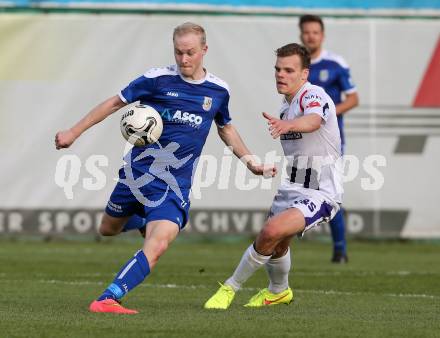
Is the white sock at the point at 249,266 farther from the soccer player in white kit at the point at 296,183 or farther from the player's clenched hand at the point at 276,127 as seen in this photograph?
the player's clenched hand at the point at 276,127

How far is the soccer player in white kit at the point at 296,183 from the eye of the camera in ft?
28.9

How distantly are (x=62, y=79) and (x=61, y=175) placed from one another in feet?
4.52

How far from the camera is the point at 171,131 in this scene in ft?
29.6

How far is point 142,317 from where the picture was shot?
8.06 m

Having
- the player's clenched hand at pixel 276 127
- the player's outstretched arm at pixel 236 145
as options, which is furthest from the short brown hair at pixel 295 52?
the player's clenched hand at pixel 276 127

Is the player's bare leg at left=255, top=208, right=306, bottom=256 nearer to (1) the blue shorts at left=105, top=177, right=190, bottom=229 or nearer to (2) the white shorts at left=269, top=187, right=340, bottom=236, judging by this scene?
(2) the white shorts at left=269, top=187, right=340, bottom=236

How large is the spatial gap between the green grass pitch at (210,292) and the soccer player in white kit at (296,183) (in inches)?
9.6

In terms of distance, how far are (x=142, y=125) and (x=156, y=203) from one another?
590mm

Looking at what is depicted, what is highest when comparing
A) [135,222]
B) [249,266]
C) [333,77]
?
[333,77]

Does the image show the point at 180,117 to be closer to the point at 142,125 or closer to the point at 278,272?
the point at 142,125

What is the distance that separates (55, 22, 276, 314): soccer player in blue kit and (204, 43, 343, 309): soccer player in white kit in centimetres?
31

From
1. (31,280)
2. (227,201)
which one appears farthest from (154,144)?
(227,201)

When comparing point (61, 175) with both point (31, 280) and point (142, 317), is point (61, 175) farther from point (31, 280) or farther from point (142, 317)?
point (142, 317)

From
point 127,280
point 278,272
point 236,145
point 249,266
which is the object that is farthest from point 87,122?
point 278,272
